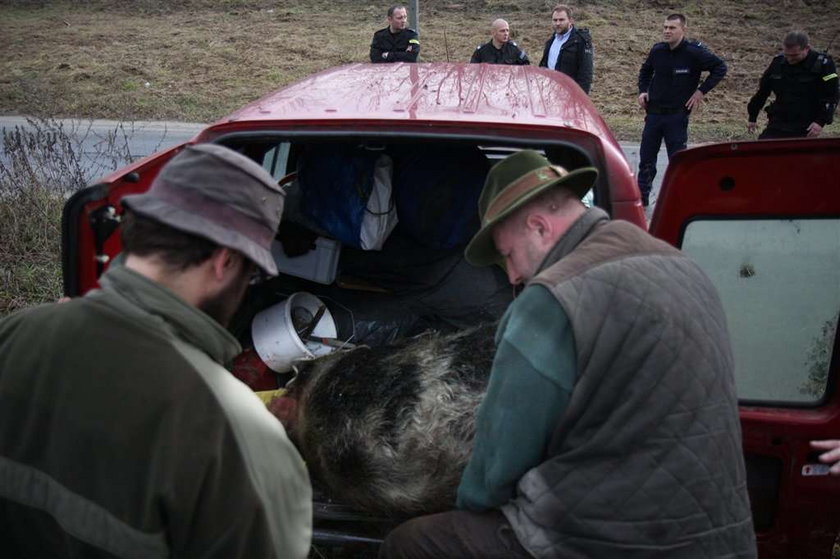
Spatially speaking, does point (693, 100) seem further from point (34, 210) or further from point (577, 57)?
point (34, 210)

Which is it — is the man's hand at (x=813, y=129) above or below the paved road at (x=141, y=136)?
above

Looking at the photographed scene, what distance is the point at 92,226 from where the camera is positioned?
2389 mm

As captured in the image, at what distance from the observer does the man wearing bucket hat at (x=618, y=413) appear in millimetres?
1755

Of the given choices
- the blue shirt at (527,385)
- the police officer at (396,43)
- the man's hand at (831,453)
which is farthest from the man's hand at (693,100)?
the blue shirt at (527,385)

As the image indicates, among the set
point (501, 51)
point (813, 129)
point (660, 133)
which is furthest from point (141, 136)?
point (813, 129)

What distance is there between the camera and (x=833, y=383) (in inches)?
95.3

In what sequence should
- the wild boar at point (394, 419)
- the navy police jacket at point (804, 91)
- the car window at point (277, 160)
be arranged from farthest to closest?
the navy police jacket at point (804, 91), the car window at point (277, 160), the wild boar at point (394, 419)

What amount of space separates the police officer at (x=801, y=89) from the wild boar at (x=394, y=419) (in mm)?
6622

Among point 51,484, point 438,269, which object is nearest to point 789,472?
point 438,269

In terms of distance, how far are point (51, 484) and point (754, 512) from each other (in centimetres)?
214

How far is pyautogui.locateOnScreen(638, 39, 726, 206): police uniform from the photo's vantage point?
28.2 feet

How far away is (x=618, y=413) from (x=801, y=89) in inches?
298

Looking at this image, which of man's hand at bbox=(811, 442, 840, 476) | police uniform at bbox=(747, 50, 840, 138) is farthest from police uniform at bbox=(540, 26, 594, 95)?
man's hand at bbox=(811, 442, 840, 476)

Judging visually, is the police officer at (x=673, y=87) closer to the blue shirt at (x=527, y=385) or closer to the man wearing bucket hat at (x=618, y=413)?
the man wearing bucket hat at (x=618, y=413)
